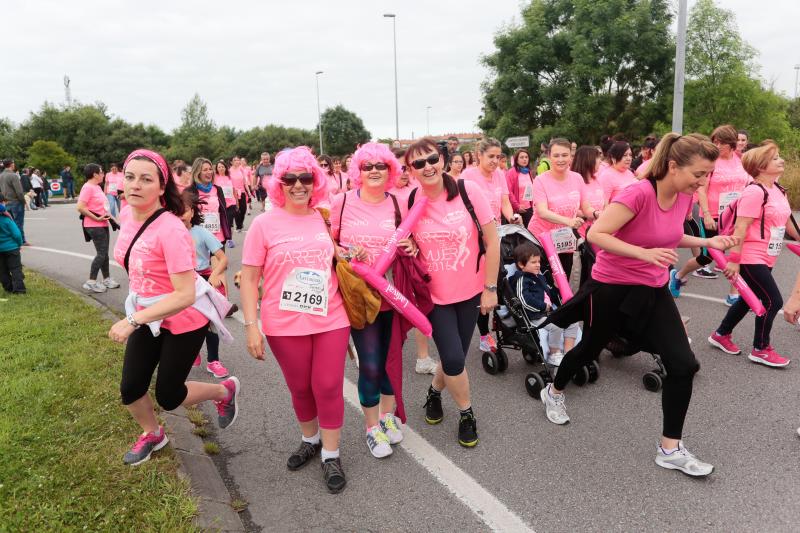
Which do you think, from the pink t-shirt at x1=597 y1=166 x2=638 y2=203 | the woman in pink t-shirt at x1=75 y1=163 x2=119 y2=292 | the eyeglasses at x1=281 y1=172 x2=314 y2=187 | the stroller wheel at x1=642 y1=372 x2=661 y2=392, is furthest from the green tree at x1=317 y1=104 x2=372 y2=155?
the eyeglasses at x1=281 y1=172 x2=314 y2=187

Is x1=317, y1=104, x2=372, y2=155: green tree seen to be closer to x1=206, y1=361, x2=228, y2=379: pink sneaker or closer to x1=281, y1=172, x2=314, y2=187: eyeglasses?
x1=206, y1=361, x2=228, y2=379: pink sneaker

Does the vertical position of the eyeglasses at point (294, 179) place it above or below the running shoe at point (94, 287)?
above

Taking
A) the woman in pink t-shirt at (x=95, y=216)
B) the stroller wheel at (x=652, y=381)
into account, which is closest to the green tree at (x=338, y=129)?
the woman in pink t-shirt at (x=95, y=216)

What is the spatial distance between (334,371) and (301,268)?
2.03ft

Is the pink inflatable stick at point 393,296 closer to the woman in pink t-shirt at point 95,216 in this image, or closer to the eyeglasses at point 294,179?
the eyeglasses at point 294,179

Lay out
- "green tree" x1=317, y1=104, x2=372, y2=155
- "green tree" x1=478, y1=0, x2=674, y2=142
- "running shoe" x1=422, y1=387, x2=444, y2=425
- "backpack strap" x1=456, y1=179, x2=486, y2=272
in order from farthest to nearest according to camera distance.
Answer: "green tree" x1=317, y1=104, x2=372, y2=155 < "green tree" x1=478, y1=0, x2=674, y2=142 < "running shoe" x1=422, y1=387, x2=444, y2=425 < "backpack strap" x1=456, y1=179, x2=486, y2=272

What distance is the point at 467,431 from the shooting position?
356 cm

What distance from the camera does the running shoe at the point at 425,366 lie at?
486cm

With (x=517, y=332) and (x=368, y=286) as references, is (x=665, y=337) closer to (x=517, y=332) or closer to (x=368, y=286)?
(x=517, y=332)

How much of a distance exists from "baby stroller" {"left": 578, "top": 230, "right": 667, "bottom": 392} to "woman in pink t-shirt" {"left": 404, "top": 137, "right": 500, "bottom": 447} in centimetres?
107

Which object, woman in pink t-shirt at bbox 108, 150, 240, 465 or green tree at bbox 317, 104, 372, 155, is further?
green tree at bbox 317, 104, 372, 155

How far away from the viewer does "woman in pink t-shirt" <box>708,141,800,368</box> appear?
4.39 m

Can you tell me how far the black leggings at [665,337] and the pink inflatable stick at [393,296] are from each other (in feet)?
3.64

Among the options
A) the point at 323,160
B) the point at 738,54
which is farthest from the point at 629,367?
the point at 738,54
